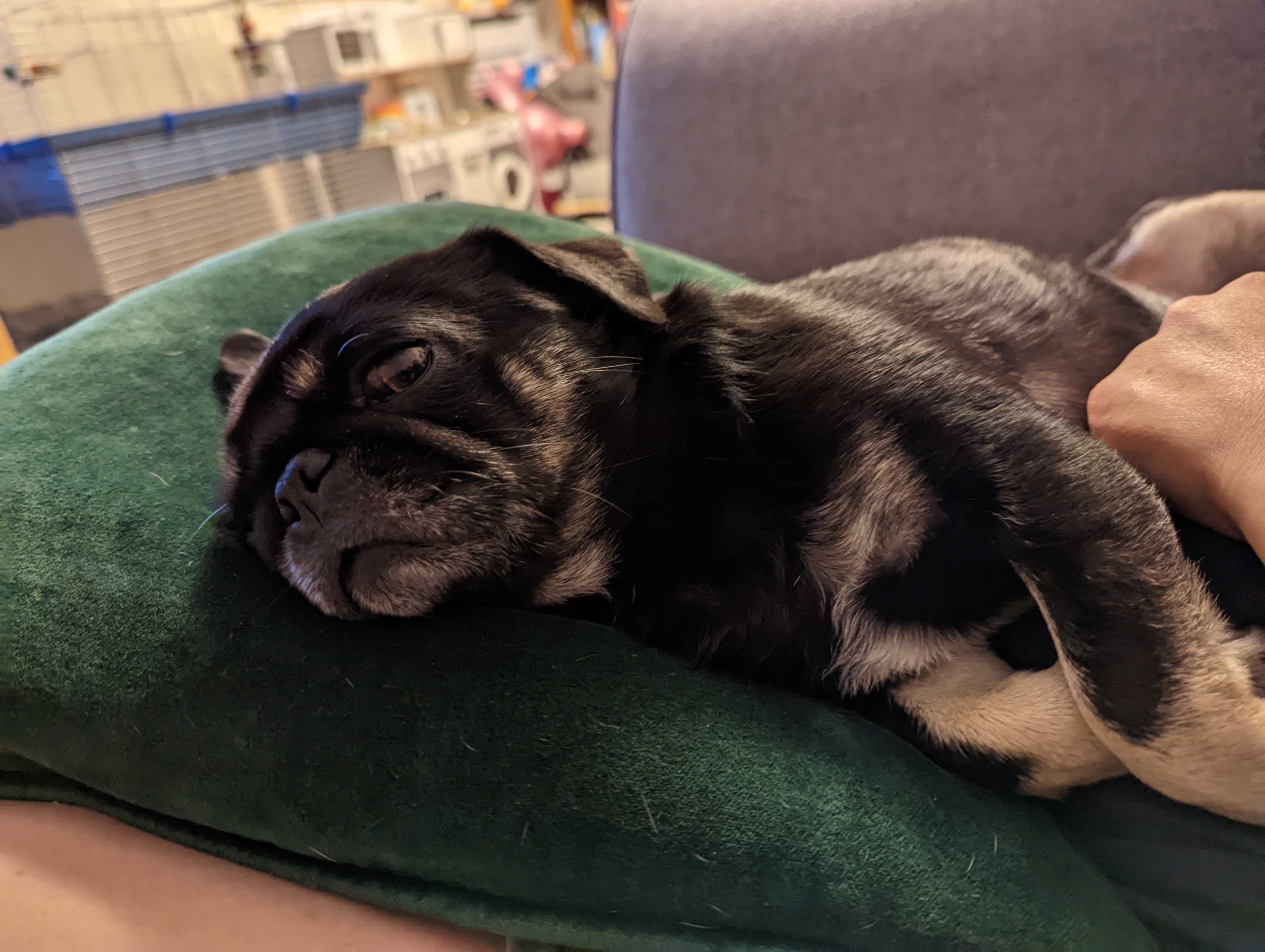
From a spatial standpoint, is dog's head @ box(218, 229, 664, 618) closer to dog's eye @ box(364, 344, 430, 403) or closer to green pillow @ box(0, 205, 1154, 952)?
dog's eye @ box(364, 344, 430, 403)

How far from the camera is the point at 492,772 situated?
50.1 inches

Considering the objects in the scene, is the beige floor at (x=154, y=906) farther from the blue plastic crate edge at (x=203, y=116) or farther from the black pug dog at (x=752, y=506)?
the blue plastic crate edge at (x=203, y=116)

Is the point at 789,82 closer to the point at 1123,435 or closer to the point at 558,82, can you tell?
the point at 1123,435

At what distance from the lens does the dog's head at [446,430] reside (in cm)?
151

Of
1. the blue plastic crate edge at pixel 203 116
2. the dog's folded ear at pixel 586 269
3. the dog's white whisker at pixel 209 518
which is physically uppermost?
the blue plastic crate edge at pixel 203 116

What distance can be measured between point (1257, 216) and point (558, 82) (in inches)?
312

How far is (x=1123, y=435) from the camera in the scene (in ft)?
5.75

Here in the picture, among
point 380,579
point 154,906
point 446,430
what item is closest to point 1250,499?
point 446,430

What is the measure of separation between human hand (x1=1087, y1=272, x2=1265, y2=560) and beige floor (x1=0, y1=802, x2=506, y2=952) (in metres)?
1.58

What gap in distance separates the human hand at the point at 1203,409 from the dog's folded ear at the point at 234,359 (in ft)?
6.59

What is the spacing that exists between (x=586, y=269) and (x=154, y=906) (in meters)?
1.40

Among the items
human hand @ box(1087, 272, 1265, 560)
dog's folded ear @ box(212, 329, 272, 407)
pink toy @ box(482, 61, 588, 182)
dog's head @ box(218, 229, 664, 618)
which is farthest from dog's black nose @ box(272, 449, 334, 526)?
pink toy @ box(482, 61, 588, 182)

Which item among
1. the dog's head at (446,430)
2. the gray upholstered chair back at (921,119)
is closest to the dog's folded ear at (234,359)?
the dog's head at (446,430)

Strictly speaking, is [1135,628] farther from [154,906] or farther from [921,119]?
[921,119]
